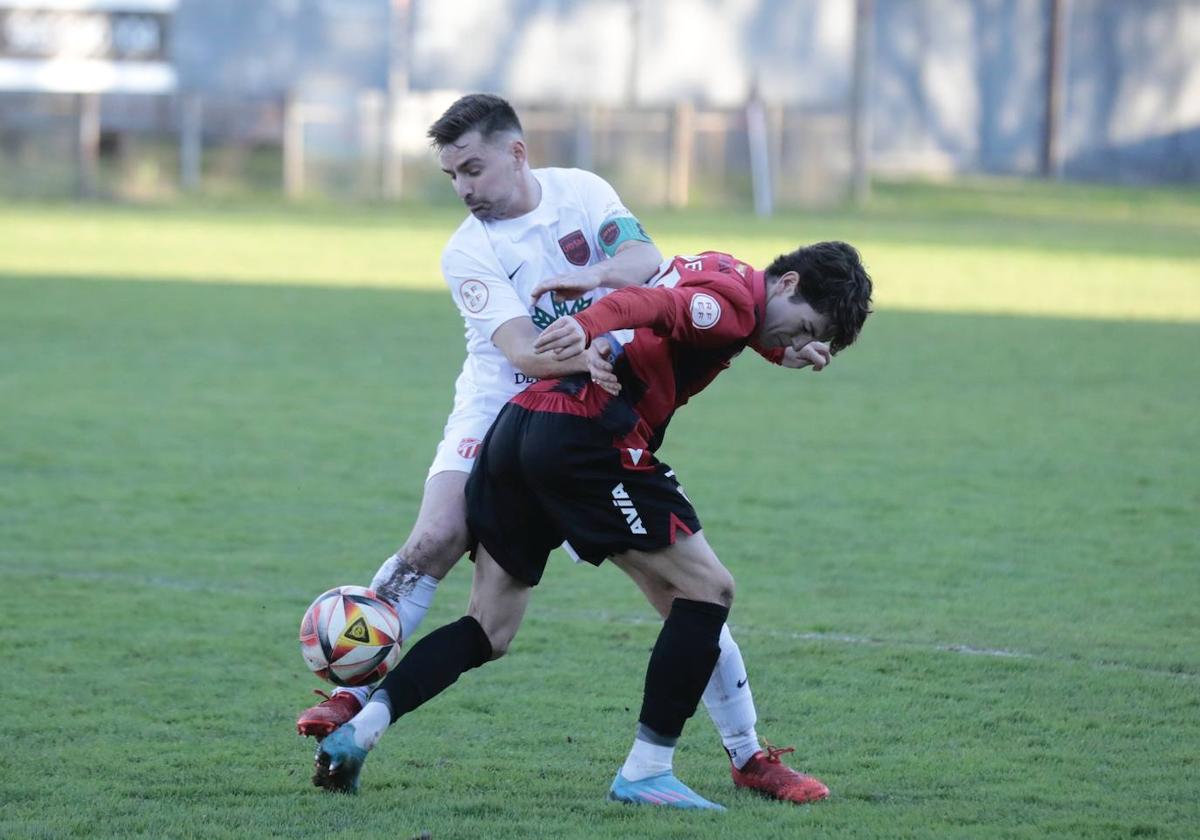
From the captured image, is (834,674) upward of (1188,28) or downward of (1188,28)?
downward

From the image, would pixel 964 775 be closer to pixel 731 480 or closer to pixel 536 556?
pixel 536 556

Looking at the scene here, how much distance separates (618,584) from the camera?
7.58m

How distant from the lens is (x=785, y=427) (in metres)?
11.7

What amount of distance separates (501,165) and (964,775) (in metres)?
2.22

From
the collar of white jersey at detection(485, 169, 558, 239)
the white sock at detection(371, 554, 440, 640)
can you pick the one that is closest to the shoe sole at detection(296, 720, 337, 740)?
the white sock at detection(371, 554, 440, 640)

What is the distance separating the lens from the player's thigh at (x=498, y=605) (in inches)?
194

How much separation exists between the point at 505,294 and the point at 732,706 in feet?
4.43

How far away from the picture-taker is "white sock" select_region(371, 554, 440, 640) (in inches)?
205

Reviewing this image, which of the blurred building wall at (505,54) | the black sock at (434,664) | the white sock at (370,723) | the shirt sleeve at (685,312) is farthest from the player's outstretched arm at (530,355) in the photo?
the blurred building wall at (505,54)

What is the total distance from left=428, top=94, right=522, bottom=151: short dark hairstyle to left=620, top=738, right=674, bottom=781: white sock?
5.94ft

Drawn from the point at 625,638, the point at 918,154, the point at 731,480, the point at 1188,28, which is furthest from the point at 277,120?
the point at 625,638

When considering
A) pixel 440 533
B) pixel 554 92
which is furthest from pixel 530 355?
pixel 554 92

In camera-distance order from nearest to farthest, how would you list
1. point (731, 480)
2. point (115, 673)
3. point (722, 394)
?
point (115, 673)
point (731, 480)
point (722, 394)

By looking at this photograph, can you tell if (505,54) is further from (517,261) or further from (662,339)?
(662,339)
